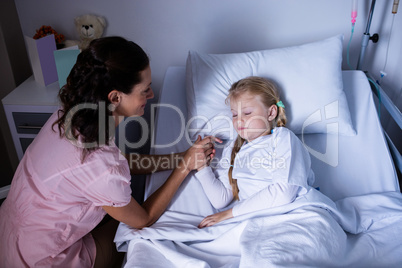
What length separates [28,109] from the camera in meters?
1.83

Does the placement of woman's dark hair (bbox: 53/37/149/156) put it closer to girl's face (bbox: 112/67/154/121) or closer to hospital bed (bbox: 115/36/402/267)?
girl's face (bbox: 112/67/154/121)

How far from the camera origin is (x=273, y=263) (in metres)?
1.06

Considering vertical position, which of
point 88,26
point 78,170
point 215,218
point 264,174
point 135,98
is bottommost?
point 215,218

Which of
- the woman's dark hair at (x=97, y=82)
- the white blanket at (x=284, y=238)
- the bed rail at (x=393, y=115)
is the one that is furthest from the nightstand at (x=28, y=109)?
the bed rail at (x=393, y=115)

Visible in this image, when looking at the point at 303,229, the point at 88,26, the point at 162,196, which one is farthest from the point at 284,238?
the point at 88,26

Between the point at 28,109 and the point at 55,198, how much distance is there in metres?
0.80

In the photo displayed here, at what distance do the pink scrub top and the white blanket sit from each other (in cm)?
17

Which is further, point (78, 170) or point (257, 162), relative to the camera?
point (257, 162)

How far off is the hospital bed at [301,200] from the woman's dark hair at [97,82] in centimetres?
39

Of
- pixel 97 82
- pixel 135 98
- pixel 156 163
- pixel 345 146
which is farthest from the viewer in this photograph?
pixel 345 146

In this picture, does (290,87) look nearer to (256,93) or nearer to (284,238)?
(256,93)

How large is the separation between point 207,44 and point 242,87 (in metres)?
0.65

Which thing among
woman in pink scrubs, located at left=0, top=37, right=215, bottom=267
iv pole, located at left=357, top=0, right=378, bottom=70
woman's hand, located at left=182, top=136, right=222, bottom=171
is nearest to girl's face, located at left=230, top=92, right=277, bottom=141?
woman's hand, located at left=182, top=136, right=222, bottom=171

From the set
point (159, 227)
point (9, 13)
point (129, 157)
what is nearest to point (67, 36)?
point (9, 13)
